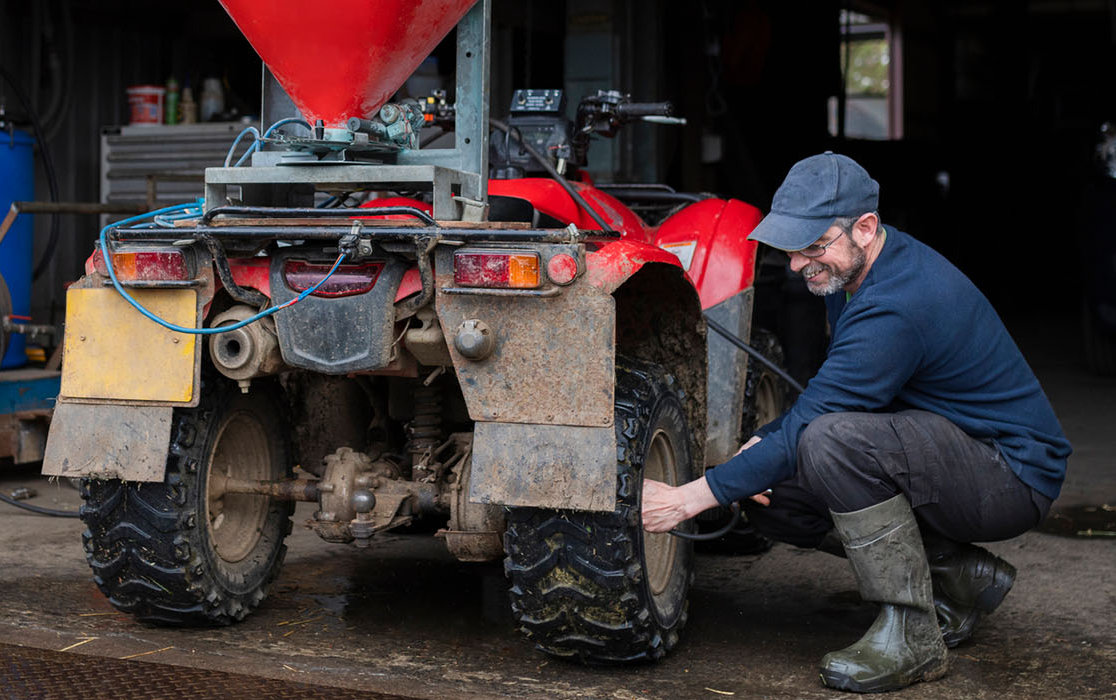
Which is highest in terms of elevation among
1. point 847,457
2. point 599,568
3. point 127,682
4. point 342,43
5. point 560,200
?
point 342,43

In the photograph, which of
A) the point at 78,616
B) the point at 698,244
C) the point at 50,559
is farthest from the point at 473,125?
the point at 50,559

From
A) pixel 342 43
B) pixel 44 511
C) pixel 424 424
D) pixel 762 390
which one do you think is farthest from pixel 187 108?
pixel 342 43

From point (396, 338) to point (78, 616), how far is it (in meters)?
1.28

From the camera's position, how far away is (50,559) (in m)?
4.35

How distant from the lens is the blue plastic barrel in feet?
19.6

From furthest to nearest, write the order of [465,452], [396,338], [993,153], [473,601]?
[993,153]
[473,601]
[465,452]
[396,338]

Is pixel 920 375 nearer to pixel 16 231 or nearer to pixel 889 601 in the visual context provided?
pixel 889 601

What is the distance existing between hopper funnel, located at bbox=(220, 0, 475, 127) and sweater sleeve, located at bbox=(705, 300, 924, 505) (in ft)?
3.87

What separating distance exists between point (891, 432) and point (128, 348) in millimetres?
1765

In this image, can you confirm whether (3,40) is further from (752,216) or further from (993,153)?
(993,153)

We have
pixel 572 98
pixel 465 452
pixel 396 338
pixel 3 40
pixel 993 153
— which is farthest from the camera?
pixel 993 153

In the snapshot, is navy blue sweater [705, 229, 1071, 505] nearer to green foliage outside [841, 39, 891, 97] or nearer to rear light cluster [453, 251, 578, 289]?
rear light cluster [453, 251, 578, 289]

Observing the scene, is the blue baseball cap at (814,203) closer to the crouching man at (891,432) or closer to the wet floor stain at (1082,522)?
the crouching man at (891,432)

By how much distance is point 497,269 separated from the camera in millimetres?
2938
